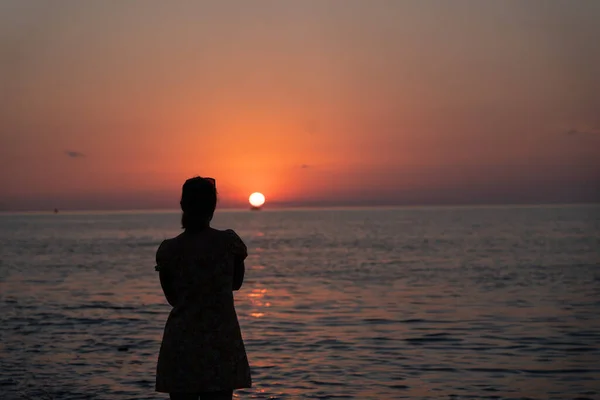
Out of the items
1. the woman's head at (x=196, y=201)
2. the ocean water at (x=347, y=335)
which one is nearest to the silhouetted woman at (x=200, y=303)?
the woman's head at (x=196, y=201)

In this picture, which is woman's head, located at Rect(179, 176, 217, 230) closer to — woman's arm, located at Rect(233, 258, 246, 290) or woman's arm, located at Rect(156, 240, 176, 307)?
woman's arm, located at Rect(156, 240, 176, 307)

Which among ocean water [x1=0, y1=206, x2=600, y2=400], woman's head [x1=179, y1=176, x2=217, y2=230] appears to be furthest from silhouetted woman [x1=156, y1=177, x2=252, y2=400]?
ocean water [x1=0, y1=206, x2=600, y2=400]

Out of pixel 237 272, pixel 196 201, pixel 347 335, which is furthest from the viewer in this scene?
pixel 347 335

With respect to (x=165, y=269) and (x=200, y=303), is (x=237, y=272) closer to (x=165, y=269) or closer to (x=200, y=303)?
(x=200, y=303)

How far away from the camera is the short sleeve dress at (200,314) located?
5.07 metres

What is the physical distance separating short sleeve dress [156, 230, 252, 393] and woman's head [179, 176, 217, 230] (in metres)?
0.09

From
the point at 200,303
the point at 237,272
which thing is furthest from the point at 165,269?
the point at 237,272

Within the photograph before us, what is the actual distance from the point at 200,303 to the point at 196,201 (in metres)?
0.65

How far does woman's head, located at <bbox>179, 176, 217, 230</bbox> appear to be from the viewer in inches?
200

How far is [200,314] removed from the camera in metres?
5.13

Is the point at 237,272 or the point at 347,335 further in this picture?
the point at 347,335

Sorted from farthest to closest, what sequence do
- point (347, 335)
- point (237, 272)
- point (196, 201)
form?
point (347, 335) < point (237, 272) < point (196, 201)

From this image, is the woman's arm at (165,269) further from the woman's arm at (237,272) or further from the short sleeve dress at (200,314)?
the woman's arm at (237,272)

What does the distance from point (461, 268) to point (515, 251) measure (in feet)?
53.9
